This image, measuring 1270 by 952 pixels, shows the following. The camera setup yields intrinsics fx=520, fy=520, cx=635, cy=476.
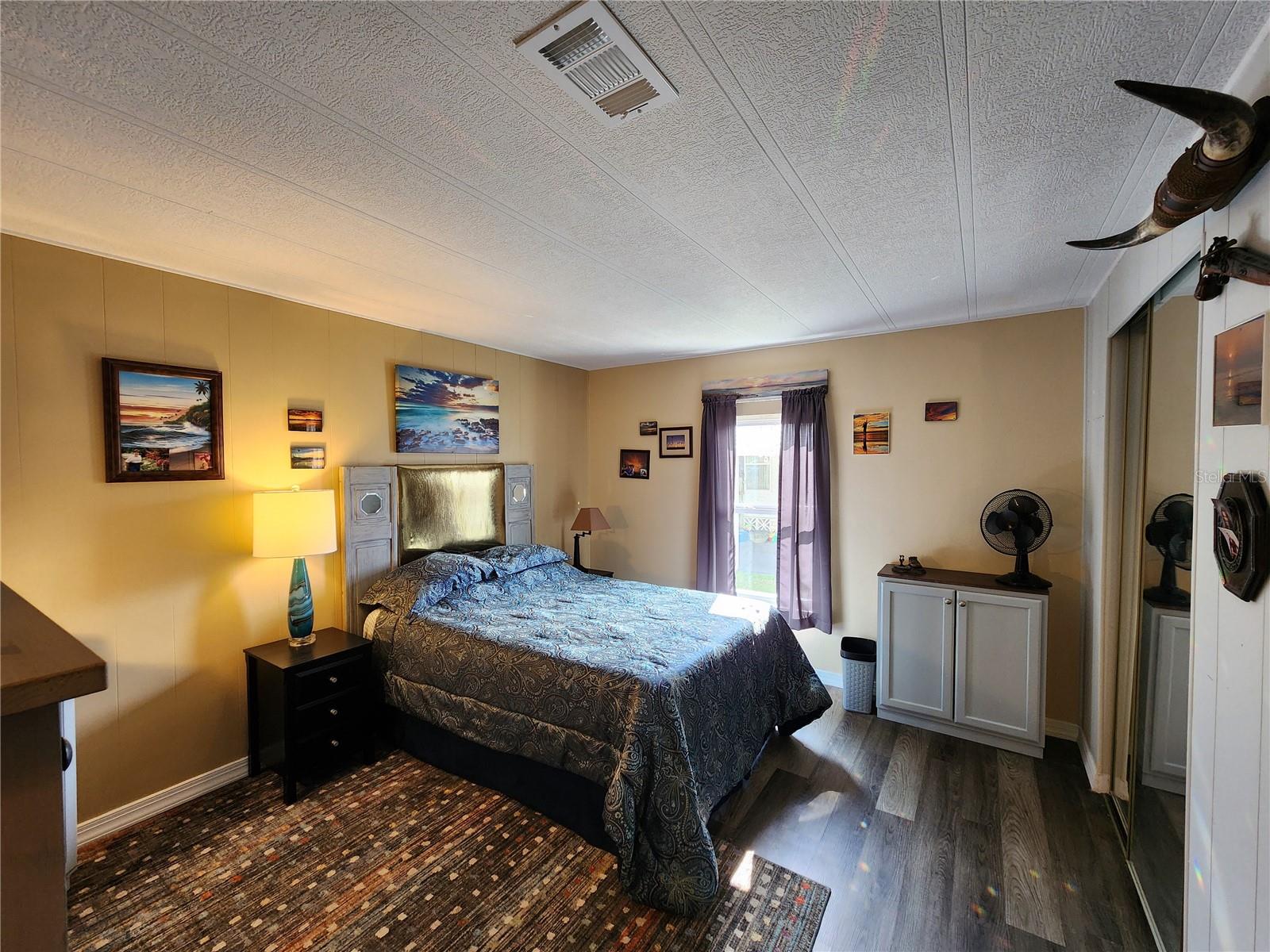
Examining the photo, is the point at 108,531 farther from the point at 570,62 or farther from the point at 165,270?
the point at 570,62

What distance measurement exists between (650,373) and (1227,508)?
3.84 metres

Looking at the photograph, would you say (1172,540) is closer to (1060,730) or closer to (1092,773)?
(1092,773)

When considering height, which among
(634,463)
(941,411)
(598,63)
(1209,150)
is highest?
(598,63)

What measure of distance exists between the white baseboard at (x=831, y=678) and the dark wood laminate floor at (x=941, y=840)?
0.68m

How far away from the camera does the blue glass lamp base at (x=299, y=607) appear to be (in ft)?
8.89

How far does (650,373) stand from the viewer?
4.68 meters

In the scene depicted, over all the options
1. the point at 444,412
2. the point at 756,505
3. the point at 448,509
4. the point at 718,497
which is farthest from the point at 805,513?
the point at 444,412

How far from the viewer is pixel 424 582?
304 cm

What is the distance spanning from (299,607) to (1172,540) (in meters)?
3.65

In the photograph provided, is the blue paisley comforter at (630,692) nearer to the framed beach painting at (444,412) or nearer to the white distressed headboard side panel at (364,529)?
the white distressed headboard side panel at (364,529)

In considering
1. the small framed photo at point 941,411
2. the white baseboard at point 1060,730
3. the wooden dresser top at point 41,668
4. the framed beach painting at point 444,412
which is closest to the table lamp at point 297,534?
the framed beach painting at point 444,412

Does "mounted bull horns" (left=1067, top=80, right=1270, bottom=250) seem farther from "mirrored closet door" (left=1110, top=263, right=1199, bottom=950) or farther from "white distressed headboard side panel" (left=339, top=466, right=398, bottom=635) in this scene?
"white distressed headboard side panel" (left=339, top=466, right=398, bottom=635)

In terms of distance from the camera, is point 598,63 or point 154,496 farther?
point 154,496

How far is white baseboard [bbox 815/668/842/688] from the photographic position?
12.5ft
